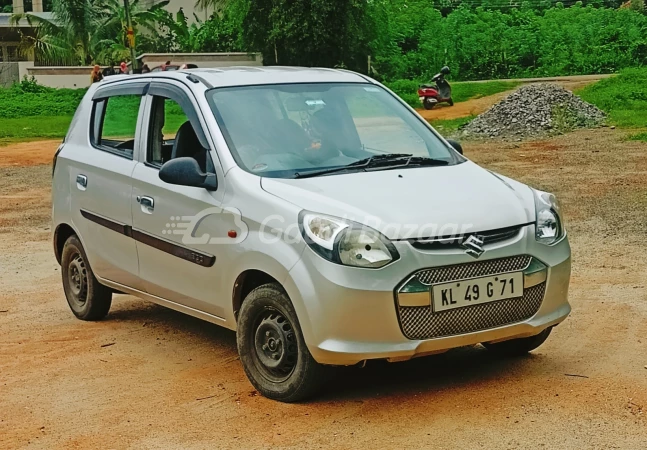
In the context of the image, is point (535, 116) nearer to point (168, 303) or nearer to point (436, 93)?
point (436, 93)

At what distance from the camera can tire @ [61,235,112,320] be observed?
743 centimetres

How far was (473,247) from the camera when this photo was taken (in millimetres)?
5062

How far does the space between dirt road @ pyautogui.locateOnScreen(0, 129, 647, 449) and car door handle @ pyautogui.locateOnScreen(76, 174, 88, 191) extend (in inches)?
39.7

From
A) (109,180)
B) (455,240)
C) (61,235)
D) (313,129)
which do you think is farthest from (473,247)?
(61,235)

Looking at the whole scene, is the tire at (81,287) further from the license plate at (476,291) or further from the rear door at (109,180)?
the license plate at (476,291)

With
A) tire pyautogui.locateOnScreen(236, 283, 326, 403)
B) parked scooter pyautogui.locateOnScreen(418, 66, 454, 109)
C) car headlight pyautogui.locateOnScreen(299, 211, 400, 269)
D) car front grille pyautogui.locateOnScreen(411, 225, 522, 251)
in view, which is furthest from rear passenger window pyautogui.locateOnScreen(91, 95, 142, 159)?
parked scooter pyautogui.locateOnScreen(418, 66, 454, 109)

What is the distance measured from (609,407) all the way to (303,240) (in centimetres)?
171

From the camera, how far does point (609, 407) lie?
509cm

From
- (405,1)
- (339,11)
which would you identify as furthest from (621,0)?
(339,11)

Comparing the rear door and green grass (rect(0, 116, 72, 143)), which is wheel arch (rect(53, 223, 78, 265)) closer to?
the rear door

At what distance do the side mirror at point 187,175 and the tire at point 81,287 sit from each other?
1.84 metres

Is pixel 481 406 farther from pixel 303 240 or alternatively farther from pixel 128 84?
pixel 128 84

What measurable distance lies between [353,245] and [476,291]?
2.15 feet

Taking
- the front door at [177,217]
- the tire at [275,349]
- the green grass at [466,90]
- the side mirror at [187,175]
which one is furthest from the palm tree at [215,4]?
the tire at [275,349]
